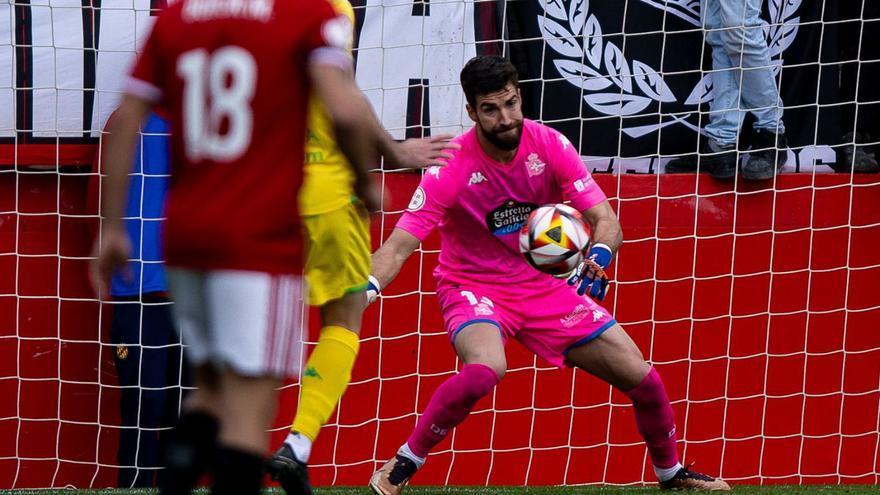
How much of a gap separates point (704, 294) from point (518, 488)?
77.9 inches

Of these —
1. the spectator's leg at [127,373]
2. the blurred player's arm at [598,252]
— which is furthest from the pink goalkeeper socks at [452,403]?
the spectator's leg at [127,373]

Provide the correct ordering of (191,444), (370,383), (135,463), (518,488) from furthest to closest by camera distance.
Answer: (370,383) < (135,463) < (518,488) < (191,444)

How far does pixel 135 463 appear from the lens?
257 inches

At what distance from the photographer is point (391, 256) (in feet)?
17.0

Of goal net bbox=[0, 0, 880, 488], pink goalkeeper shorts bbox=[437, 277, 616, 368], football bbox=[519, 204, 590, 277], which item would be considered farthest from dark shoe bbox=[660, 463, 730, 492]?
goal net bbox=[0, 0, 880, 488]

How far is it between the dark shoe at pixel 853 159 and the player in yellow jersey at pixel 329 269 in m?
3.70

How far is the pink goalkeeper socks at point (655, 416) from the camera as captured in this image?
5.26 metres

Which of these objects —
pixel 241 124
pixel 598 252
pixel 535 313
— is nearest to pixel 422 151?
pixel 241 124

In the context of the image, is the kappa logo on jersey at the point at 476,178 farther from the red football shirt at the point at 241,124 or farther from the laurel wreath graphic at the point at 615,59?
the red football shirt at the point at 241,124

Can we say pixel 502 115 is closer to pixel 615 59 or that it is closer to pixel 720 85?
pixel 615 59

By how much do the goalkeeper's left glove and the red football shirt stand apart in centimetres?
203

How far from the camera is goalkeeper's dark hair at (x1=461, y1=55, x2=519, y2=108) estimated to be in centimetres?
516

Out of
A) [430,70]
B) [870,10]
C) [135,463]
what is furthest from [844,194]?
[135,463]

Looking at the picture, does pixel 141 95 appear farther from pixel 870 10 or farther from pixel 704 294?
pixel 870 10
